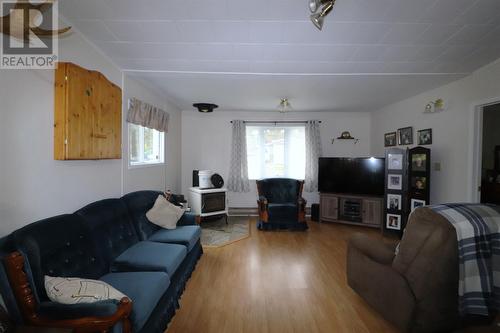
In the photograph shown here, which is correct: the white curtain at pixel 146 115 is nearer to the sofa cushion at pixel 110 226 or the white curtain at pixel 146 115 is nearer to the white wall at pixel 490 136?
the sofa cushion at pixel 110 226

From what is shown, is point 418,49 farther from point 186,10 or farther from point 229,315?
point 229,315

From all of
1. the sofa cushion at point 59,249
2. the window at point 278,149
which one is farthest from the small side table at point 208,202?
the sofa cushion at point 59,249

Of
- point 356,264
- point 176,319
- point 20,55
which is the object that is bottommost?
point 176,319

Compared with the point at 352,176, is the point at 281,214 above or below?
below

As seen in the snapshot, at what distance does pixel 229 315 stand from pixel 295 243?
1.96 metres

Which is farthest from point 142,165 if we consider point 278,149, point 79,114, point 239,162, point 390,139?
point 390,139

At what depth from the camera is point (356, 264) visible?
2.17m

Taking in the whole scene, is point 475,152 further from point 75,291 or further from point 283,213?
point 75,291

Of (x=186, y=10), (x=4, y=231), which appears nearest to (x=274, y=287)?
(x=4, y=231)

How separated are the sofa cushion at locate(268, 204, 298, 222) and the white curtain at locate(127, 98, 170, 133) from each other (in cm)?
242

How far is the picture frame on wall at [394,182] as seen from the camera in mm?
4023

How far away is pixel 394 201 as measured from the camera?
161 inches

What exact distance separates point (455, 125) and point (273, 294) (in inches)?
132

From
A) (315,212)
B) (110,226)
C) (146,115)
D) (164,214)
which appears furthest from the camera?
(315,212)
